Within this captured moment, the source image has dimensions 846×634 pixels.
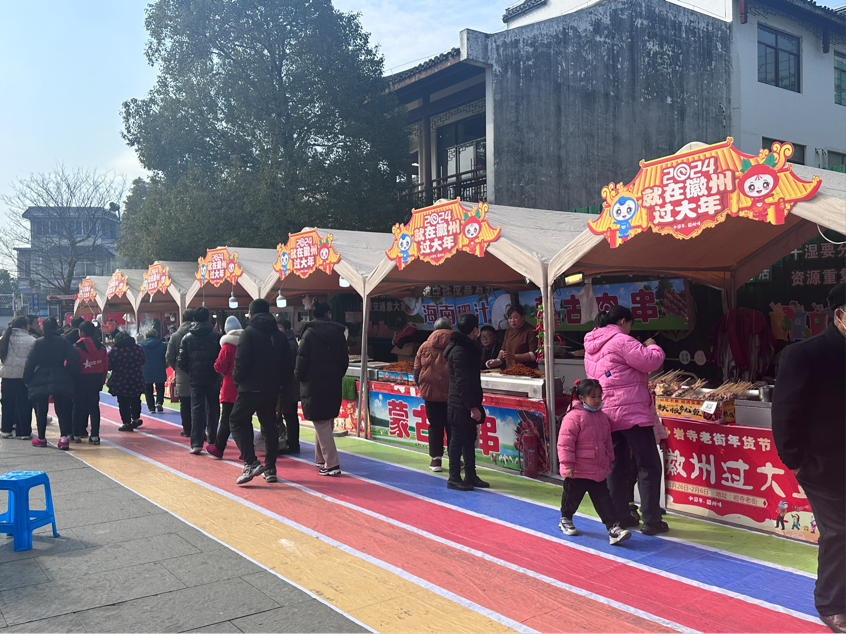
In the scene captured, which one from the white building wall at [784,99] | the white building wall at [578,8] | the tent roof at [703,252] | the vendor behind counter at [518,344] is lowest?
the vendor behind counter at [518,344]

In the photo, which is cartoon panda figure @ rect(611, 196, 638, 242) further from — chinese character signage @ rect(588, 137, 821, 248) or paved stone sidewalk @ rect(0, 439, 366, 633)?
paved stone sidewalk @ rect(0, 439, 366, 633)

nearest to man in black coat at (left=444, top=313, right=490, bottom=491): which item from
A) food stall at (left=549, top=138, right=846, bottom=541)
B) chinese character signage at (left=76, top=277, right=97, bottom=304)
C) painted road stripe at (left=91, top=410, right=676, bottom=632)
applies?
painted road stripe at (left=91, top=410, right=676, bottom=632)

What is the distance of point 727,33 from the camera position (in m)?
18.1

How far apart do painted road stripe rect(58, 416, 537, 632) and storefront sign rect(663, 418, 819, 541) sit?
264 cm

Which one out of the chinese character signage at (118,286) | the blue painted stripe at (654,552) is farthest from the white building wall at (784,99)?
the chinese character signage at (118,286)

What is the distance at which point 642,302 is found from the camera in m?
9.77

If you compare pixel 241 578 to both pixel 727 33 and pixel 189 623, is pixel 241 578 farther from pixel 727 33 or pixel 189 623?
pixel 727 33

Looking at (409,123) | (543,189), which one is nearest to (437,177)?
(409,123)

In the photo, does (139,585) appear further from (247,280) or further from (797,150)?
(797,150)

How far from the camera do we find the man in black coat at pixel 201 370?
849 centimetres

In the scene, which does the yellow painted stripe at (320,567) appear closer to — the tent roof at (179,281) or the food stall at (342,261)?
the food stall at (342,261)

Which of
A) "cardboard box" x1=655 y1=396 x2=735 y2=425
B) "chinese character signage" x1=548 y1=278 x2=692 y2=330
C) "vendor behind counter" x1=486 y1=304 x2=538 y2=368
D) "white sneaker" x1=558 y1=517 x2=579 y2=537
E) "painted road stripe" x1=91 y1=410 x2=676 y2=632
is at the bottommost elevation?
"painted road stripe" x1=91 y1=410 x2=676 y2=632

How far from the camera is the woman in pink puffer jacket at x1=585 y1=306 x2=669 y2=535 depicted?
5137 millimetres

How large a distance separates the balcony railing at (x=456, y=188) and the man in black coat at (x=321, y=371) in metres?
9.81
